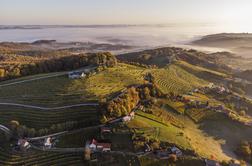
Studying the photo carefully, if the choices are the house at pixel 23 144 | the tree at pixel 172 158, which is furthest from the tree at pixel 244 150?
the house at pixel 23 144

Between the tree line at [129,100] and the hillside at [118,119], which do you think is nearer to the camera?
the hillside at [118,119]

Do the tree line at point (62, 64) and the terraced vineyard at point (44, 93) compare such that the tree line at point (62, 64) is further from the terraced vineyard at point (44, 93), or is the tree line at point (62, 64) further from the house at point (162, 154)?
the house at point (162, 154)

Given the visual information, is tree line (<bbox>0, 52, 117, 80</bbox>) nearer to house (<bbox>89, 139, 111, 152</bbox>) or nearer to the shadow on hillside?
the shadow on hillside

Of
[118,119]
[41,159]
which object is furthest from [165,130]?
[41,159]

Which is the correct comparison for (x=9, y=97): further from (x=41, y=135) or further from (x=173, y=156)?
(x=173, y=156)

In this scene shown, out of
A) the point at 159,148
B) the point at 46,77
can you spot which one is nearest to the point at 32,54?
the point at 46,77

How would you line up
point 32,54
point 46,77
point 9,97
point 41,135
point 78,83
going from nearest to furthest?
1. point 41,135
2. point 9,97
3. point 78,83
4. point 46,77
5. point 32,54
